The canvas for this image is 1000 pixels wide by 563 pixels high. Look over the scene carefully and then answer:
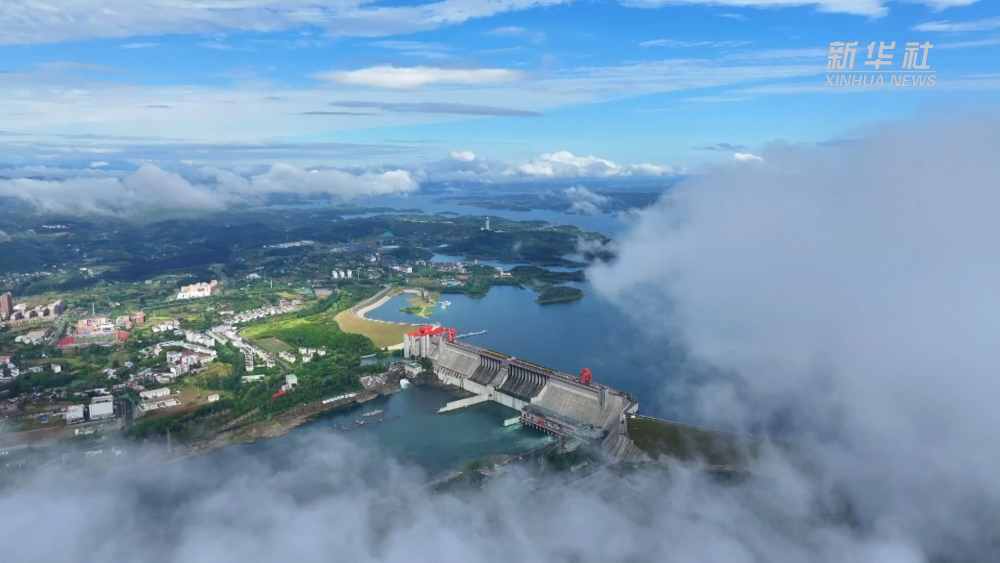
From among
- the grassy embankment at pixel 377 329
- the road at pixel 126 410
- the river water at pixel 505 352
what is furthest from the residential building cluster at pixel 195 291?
the road at pixel 126 410

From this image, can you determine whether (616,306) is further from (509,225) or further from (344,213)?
(344,213)

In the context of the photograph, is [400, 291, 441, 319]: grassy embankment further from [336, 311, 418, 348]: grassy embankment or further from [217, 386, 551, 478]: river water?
[217, 386, 551, 478]: river water

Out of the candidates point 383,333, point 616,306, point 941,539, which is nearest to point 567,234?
point 616,306

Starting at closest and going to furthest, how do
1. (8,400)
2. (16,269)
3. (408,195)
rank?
(8,400), (16,269), (408,195)

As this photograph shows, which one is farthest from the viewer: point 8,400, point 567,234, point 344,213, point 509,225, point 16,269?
point 344,213

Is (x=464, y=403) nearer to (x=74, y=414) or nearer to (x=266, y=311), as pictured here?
(x=74, y=414)

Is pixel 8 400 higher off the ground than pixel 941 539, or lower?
lower

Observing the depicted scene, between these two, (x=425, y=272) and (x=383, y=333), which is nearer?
(x=383, y=333)

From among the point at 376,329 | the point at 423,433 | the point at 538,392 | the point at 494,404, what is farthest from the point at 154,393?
the point at 538,392

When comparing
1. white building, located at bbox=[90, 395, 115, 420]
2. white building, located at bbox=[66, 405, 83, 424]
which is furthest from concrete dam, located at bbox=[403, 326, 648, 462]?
white building, located at bbox=[66, 405, 83, 424]
